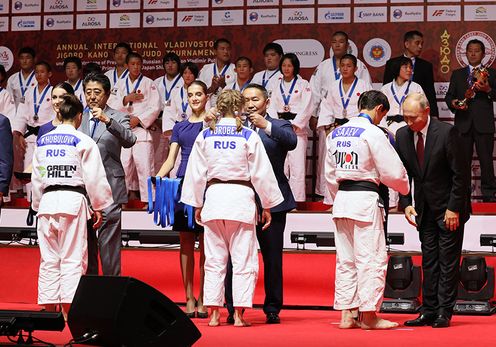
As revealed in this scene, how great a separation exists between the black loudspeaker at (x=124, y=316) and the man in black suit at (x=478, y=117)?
7070mm

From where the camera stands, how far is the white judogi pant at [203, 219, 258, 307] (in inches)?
244

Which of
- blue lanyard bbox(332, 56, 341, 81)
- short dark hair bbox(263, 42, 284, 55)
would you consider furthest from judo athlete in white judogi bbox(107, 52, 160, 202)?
blue lanyard bbox(332, 56, 341, 81)

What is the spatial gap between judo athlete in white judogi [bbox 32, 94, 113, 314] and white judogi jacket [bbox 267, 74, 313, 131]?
5172 millimetres

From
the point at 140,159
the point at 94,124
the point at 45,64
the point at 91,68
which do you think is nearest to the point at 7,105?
the point at 45,64

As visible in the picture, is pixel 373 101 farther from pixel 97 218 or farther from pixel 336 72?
pixel 336 72

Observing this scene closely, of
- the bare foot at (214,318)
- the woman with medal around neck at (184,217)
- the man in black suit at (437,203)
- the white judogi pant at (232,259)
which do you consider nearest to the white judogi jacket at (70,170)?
the white judogi pant at (232,259)

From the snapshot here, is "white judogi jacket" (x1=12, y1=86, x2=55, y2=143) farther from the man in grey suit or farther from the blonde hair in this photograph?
the blonde hair

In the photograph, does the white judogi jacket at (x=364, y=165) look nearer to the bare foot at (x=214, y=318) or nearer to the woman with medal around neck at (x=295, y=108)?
the bare foot at (x=214, y=318)

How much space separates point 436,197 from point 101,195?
2.43 metres

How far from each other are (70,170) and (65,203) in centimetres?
23

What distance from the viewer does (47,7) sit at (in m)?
13.2

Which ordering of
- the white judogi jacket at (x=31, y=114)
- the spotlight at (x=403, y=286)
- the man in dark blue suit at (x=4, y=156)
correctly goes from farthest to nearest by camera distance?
the white judogi jacket at (x=31, y=114) < the spotlight at (x=403, y=286) < the man in dark blue suit at (x=4, y=156)

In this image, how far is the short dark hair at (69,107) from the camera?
624cm

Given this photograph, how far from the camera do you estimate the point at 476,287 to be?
24.2 feet
